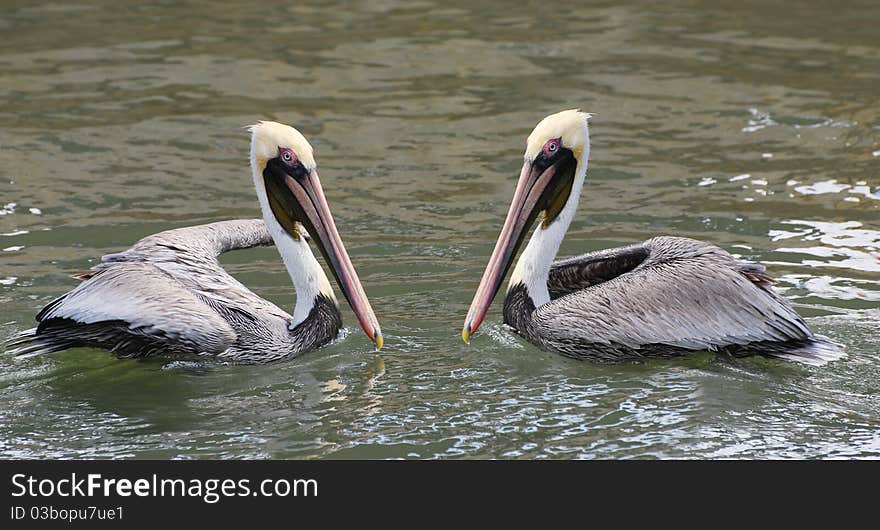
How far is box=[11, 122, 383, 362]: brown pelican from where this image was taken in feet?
17.9

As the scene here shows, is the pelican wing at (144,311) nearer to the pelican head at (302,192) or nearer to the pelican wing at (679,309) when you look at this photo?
the pelican head at (302,192)

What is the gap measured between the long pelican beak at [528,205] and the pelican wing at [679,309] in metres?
0.26

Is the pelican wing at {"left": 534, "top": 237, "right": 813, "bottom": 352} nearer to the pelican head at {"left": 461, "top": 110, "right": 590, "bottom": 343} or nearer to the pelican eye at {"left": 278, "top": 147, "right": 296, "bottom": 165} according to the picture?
the pelican head at {"left": 461, "top": 110, "right": 590, "bottom": 343}

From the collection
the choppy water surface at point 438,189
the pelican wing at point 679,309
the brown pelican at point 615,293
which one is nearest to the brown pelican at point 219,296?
the choppy water surface at point 438,189

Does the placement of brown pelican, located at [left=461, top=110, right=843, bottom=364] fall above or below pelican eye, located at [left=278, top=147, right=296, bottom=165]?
below

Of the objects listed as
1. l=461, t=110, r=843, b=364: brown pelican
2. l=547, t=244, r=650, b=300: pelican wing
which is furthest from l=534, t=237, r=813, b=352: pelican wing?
l=547, t=244, r=650, b=300: pelican wing

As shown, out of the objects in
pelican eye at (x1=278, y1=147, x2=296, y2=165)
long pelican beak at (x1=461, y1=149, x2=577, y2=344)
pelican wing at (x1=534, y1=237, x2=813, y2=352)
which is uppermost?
pelican eye at (x1=278, y1=147, x2=296, y2=165)

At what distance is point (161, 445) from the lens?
15.9 feet

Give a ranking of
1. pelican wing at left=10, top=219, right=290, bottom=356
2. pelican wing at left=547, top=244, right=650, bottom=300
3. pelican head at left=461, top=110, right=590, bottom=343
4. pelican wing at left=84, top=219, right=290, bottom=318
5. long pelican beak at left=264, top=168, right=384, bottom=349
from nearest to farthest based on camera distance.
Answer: pelican wing at left=10, top=219, right=290, bottom=356 < long pelican beak at left=264, top=168, right=384, bottom=349 < pelican wing at left=84, top=219, right=290, bottom=318 < pelican head at left=461, top=110, right=590, bottom=343 < pelican wing at left=547, top=244, right=650, bottom=300

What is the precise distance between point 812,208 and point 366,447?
12.7 feet

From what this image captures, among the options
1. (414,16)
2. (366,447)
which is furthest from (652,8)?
(366,447)

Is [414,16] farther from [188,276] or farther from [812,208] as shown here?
[188,276]

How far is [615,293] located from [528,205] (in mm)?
626

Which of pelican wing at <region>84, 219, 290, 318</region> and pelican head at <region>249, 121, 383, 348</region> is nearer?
pelican head at <region>249, 121, 383, 348</region>
